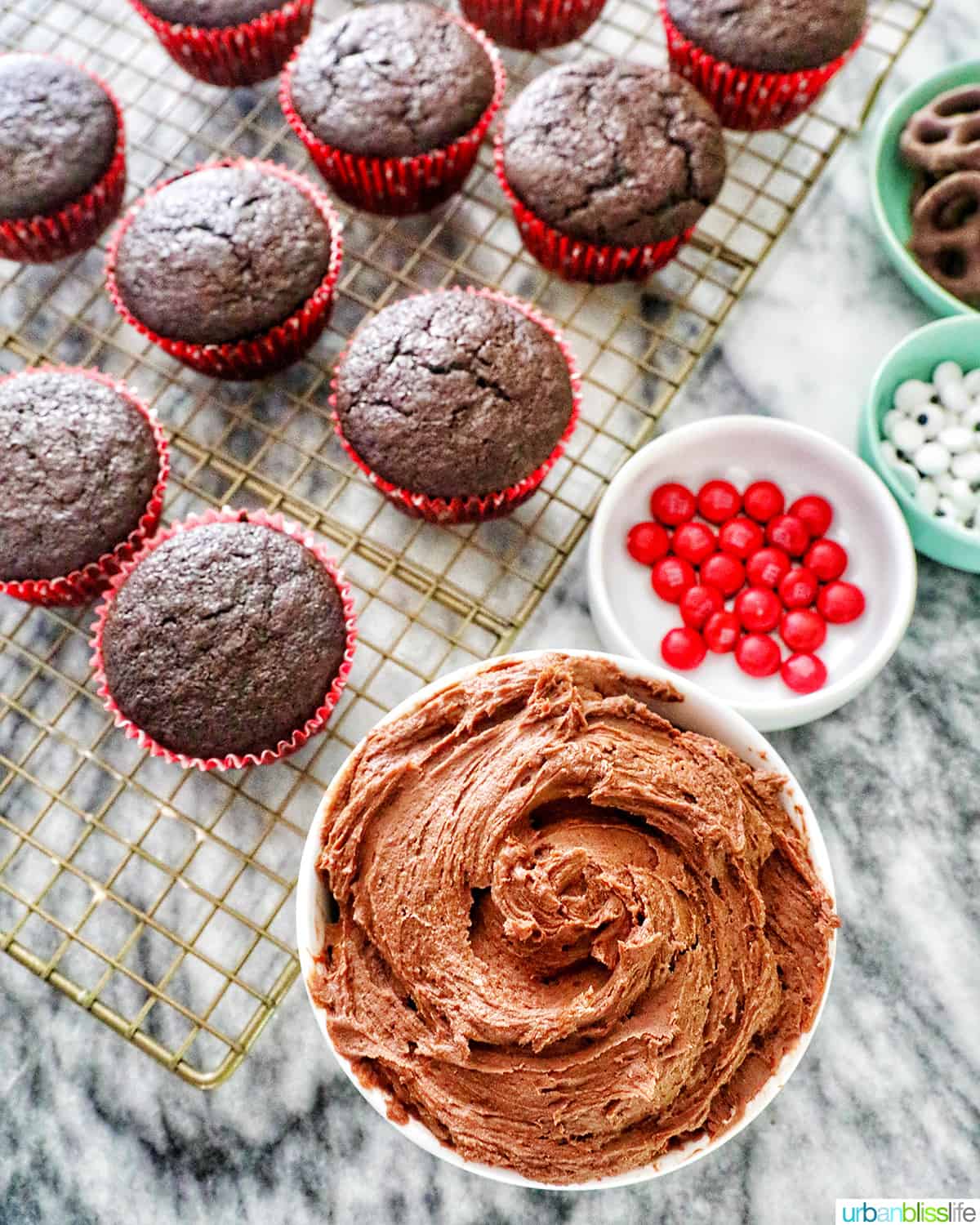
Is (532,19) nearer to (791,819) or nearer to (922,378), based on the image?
(922,378)

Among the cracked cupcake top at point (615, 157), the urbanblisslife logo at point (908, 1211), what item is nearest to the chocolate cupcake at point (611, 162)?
the cracked cupcake top at point (615, 157)

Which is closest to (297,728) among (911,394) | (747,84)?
(911,394)

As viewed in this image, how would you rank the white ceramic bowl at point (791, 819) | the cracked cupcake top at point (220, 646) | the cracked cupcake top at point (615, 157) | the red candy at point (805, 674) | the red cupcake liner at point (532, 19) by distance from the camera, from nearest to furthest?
the white ceramic bowl at point (791, 819), the cracked cupcake top at point (220, 646), the red candy at point (805, 674), the cracked cupcake top at point (615, 157), the red cupcake liner at point (532, 19)

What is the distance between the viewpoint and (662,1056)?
1785 mm

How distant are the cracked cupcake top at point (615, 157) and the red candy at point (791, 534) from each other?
2.23 feet

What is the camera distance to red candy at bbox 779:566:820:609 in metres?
2.52

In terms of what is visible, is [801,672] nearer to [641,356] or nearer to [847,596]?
[847,596]

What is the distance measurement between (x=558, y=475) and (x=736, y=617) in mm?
520

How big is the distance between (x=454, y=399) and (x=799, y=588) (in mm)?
845

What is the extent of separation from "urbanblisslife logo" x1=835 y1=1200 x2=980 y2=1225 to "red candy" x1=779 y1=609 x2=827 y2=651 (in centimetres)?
111

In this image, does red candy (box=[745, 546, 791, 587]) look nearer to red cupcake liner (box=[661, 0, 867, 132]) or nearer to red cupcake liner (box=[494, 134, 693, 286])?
red cupcake liner (box=[494, 134, 693, 286])

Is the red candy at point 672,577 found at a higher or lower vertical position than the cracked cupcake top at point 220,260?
lower

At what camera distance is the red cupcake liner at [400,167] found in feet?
8.64

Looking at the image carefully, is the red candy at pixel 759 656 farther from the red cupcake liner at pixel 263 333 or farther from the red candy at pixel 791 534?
the red cupcake liner at pixel 263 333
